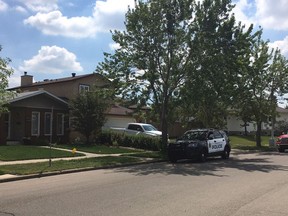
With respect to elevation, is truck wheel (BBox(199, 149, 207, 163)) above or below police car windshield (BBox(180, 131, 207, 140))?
below

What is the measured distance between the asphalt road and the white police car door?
260 inches

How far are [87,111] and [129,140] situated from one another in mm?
3635

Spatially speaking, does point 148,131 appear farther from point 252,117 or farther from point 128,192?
point 128,192

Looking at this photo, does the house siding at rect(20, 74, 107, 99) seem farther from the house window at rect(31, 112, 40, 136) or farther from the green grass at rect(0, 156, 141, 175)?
the green grass at rect(0, 156, 141, 175)

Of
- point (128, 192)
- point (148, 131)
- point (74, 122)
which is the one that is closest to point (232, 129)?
point (148, 131)

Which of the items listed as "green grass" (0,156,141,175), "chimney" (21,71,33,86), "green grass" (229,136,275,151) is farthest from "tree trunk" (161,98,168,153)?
"chimney" (21,71,33,86)

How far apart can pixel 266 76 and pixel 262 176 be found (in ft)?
77.0

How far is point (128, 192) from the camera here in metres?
11.4

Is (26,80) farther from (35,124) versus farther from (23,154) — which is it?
(23,154)

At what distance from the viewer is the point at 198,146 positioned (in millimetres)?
21844

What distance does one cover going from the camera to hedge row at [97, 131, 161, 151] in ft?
95.1

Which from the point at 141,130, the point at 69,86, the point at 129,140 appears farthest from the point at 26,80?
the point at 129,140

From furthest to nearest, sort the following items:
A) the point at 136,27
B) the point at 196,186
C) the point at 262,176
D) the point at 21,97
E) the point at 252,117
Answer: the point at 252,117, the point at 21,97, the point at 136,27, the point at 262,176, the point at 196,186

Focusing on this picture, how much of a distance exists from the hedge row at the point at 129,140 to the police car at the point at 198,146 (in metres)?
5.38
